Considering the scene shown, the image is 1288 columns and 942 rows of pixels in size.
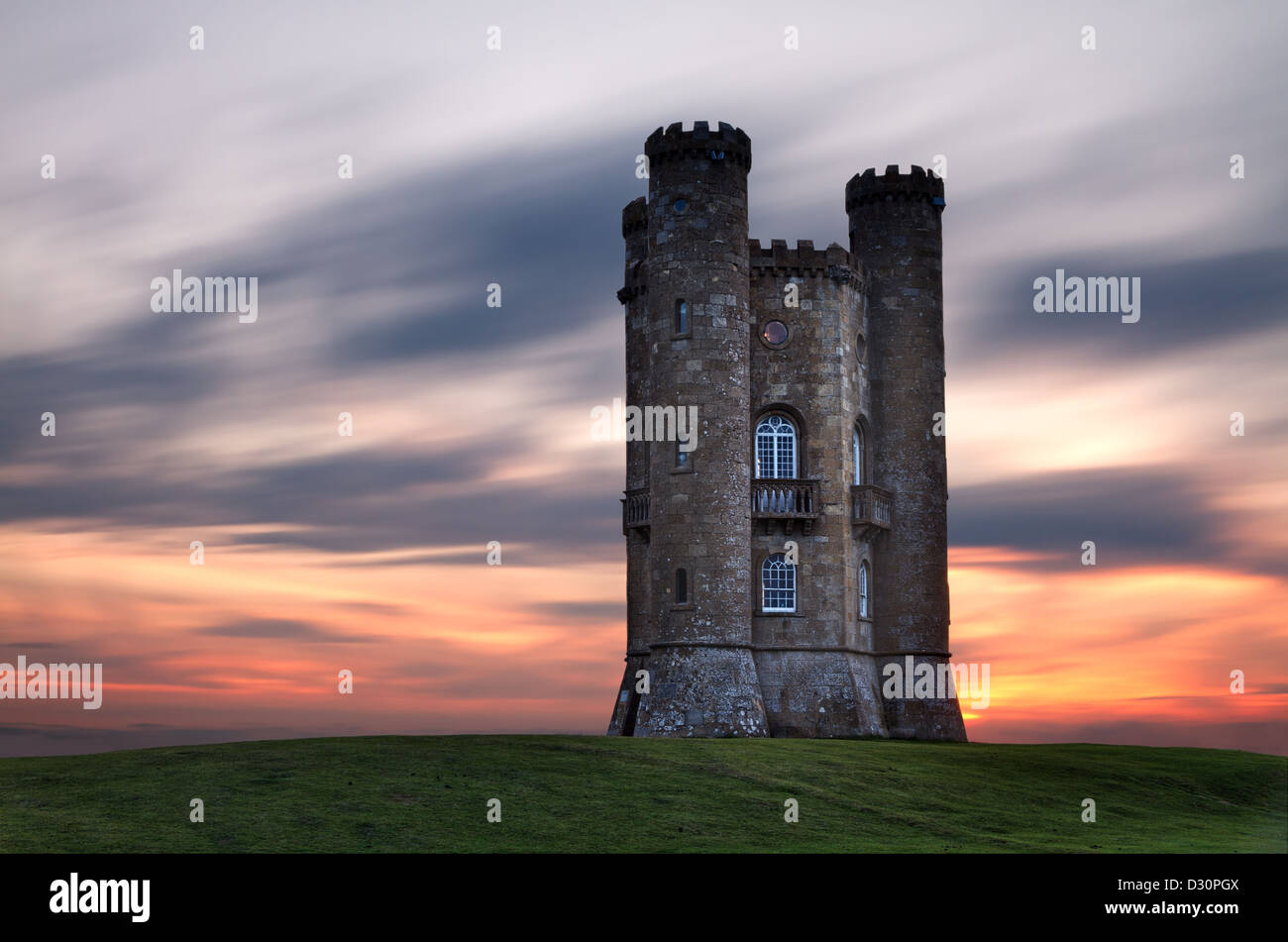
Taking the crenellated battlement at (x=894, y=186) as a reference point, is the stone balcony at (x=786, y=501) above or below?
below

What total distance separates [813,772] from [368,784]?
11586mm

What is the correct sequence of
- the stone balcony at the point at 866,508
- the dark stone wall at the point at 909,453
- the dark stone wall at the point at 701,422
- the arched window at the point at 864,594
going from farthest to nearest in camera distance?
the dark stone wall at the point at 909,453 < the arched window at the point at 864,594 < the stone balcony at the point at 866,508 < the dark stone wall at the point at 701,422

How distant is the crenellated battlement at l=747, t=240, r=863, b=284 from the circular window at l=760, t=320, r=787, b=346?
1994 millimetres

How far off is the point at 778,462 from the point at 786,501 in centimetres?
171

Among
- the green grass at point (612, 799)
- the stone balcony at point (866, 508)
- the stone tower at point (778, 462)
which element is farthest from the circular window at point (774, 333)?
the green grass at point (612, 799)

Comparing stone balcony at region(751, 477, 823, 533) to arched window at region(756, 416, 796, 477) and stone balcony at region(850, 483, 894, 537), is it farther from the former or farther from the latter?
→ stone balcony at region(850, 483, 894, 537)

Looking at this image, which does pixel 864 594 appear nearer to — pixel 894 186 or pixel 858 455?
pixel 858 455

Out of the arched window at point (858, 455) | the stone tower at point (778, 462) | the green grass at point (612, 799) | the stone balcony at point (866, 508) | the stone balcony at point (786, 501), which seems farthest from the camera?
the arched window at point (858, 455)

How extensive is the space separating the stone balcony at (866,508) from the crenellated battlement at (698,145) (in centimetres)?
1330

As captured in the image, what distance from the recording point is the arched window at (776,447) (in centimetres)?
5641

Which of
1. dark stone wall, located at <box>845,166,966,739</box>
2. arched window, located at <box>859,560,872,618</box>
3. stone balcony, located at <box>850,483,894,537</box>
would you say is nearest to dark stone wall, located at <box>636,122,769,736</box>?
stone balcony, located at <box>850,483,894,537</box>

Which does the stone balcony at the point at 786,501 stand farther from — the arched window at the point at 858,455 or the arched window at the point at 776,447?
the arched window at the point at 858,455
